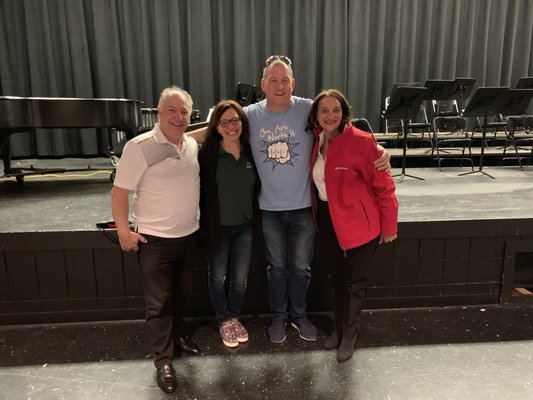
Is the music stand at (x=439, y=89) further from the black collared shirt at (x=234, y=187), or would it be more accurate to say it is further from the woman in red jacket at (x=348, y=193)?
the black collared shirt at (x=234, y=187)

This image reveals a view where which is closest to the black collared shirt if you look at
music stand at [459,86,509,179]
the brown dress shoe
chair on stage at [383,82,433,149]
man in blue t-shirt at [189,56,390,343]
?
man in blue t-shirt at [189,56,390,343]

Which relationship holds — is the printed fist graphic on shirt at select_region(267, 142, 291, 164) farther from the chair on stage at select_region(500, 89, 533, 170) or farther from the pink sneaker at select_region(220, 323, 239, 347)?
the chair on stage at select_region(500, 89, 533, 170)

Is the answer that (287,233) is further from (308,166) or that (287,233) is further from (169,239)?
(169,239)

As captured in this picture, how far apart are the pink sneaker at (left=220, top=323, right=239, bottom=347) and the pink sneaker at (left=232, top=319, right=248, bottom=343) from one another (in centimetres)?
2

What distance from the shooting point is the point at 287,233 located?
2137mm

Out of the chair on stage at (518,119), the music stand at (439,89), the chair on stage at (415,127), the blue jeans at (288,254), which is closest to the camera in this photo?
the blue jeans at (288,254)

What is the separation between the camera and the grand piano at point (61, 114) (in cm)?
330

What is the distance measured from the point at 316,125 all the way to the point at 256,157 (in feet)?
1.04

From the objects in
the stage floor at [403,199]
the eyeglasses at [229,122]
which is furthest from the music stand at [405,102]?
the eyeglasses at [229,122]

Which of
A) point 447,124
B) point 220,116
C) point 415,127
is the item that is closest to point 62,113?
point 220,116

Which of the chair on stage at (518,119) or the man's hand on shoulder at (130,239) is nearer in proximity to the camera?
the man's hand on shoulder at (130,239)

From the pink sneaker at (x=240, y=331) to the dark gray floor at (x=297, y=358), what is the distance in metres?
0.05

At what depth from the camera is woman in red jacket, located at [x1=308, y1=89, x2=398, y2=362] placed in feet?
6.12

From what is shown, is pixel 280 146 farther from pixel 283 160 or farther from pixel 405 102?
pixel 405 102
